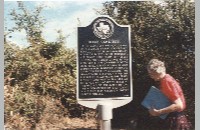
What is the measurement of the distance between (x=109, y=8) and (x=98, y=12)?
0.90ft

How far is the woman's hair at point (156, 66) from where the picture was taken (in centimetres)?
885

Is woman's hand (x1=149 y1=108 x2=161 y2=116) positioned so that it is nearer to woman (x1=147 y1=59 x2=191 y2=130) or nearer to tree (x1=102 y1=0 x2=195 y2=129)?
woman (x1=147 y1=59 x2=191 y2=130)

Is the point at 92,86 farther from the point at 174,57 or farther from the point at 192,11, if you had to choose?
the point at 192,11

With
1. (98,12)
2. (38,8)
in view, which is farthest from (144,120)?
(38,8)

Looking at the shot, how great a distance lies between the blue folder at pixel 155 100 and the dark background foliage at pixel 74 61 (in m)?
0.10

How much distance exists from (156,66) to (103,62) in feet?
3.45

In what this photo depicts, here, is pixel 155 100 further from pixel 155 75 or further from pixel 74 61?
pixel 74 61

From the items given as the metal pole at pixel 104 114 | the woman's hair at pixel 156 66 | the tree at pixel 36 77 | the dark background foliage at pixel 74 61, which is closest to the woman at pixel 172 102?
the woman's hair at pixel 156 66

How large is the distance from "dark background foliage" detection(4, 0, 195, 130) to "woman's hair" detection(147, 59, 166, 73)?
0.33 feet

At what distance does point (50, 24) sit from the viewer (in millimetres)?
8828

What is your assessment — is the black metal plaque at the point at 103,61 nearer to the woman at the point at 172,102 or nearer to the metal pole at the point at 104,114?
the metal pole at the point at 104,114

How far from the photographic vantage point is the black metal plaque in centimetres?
862

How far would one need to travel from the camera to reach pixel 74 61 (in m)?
8.95

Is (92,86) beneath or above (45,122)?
above
